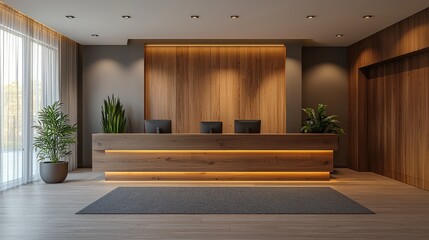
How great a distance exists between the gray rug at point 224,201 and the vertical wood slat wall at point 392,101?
1.99 metres

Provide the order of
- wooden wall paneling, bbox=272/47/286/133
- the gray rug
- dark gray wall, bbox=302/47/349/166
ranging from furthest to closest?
dark gray wall, bbox=302/47/349/166
wooden wall paneling, bbox=272/47/286/133
the gray rug

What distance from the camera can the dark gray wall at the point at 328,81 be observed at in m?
9.53

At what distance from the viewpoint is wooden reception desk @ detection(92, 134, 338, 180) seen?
23.4ft

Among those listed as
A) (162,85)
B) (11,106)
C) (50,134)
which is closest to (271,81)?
(162,85)

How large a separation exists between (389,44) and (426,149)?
207cm

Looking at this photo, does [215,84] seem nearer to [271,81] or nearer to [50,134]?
[271,81]

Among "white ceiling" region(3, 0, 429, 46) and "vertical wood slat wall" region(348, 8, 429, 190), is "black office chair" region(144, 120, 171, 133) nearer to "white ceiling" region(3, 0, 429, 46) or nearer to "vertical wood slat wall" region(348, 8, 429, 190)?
"white ceiling" region(3, 0, 429, 46)

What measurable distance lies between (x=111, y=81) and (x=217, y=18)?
3.44 meters

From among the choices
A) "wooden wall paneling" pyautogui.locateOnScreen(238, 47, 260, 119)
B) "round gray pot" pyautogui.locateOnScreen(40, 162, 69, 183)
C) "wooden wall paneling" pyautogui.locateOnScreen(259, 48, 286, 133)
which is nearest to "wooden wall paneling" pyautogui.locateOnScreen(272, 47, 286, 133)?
"wooden wall paneling" pyautogui.locateOnScreen(259, 48, 286, 133)

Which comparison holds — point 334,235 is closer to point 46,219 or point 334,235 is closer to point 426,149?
point 46,219

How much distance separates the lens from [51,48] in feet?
26.8

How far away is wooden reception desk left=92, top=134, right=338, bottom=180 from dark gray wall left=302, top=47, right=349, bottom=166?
252 centimetres

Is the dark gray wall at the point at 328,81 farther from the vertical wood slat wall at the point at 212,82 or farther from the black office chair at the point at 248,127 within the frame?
the black office chair at the point at 248,127

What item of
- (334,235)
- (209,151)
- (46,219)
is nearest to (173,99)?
(209,151)
